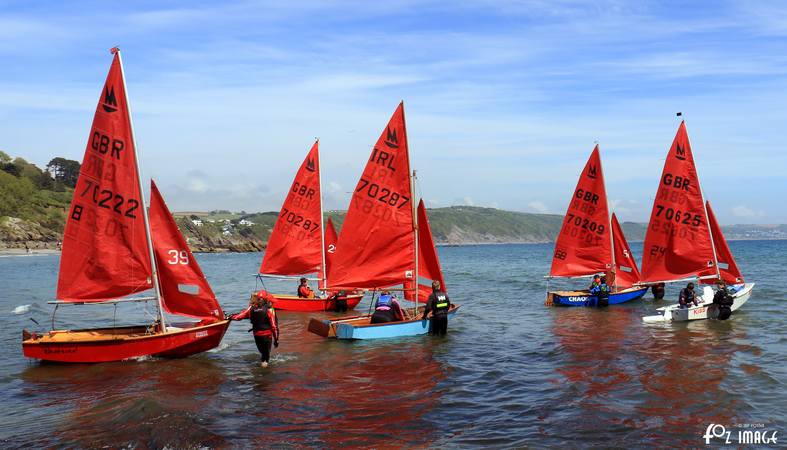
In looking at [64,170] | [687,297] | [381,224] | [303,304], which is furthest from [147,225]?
[64,170]

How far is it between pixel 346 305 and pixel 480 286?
1005 inches

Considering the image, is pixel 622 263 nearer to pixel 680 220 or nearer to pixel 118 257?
pixel 680 220

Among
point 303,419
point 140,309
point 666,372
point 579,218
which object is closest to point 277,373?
point 303,419

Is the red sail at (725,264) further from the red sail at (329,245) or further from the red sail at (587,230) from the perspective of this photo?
the red sail at (329,245)

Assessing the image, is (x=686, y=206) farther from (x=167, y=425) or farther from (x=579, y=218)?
(x=167, y=425)

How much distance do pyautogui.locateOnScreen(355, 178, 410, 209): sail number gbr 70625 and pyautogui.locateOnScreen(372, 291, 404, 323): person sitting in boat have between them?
12.3ft

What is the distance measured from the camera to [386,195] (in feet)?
80.7

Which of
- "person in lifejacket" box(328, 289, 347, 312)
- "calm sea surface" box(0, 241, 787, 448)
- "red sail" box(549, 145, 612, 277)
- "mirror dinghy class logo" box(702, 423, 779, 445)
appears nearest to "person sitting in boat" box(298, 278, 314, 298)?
"person in lifejacket" box(328, 289, 347, 312)

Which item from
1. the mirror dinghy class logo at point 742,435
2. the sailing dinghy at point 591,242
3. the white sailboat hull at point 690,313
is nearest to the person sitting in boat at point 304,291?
the sailing dinghy at point 591,242

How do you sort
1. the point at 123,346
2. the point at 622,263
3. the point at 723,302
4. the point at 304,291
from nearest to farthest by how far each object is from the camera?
the point at 123,346 < the point at 723,302 < the point at 304,291 < the point at 622,263

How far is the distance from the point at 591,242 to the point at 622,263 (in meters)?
3.12

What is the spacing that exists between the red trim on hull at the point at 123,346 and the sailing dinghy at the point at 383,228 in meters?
5.83

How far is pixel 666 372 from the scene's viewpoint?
1820 cm

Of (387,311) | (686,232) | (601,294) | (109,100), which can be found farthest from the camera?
(601,294)
